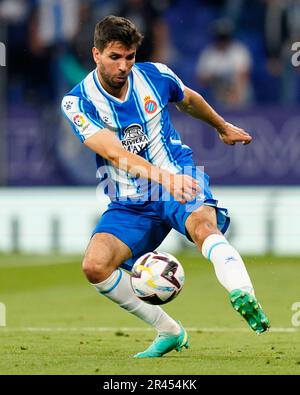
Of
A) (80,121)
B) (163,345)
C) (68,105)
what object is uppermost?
(68,105)

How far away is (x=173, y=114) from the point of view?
1738 cm

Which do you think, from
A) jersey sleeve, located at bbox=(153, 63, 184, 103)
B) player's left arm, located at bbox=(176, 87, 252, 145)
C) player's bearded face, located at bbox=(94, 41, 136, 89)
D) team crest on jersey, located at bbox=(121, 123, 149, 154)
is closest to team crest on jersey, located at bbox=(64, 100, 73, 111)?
player's bearded face, located at bbox=(94, 41, 136, 89)

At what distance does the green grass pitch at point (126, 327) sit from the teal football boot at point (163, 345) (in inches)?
2.5

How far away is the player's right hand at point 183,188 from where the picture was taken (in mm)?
6664

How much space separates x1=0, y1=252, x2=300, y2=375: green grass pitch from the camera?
7.14m

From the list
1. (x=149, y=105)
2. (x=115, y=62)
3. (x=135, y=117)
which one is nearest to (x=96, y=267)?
(x=135, y=117)

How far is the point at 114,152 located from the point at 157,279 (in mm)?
849

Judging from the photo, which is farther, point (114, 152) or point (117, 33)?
point (117, 33)

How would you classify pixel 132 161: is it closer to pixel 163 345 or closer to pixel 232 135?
pixel 232 135

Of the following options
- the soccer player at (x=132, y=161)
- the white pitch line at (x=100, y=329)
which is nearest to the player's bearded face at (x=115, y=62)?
the soccer player at (x=132, y=161)

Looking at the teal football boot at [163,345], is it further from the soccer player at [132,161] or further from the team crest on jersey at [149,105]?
the team crest on jersey at [149,105]

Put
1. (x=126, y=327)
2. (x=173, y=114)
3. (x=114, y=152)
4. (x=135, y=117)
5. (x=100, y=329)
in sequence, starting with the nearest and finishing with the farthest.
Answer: (x=114, y=152) → (x=135, y=117) → (x=100, y=329) → (x=126, y=327) → (x=173, y=114)

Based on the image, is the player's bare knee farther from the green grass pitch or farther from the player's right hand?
the player's right hand
